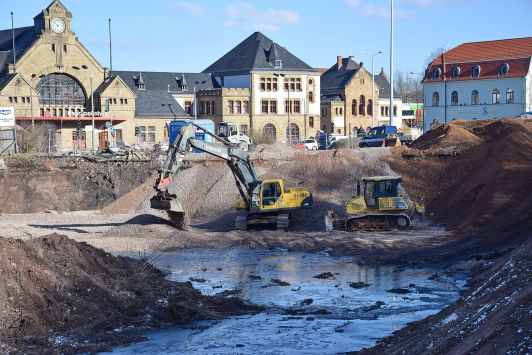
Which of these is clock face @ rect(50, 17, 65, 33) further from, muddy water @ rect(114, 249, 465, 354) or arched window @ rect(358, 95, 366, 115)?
muddy water @ rect(114, 249, 465, 354)

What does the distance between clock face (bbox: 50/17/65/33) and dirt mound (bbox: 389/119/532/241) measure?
40866 mm

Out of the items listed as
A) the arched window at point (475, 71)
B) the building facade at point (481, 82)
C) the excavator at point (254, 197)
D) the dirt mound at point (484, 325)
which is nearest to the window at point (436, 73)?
the building facade at point (481, 82)

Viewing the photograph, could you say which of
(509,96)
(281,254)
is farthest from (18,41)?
(281,254)

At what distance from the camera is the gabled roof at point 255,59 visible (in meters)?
88.3

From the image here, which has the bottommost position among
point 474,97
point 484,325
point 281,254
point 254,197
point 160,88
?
point 281,254

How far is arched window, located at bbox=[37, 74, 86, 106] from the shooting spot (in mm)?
75312

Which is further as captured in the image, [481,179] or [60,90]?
[60,90]

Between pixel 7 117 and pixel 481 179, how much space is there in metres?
34.1

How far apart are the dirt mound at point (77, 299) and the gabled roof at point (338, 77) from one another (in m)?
76.7

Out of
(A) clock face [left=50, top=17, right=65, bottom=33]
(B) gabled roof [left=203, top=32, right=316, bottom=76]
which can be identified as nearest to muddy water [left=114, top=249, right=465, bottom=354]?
(A) clock face [left=50, top=17, right=65, bottom=33]

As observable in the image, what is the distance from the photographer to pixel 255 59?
289ft

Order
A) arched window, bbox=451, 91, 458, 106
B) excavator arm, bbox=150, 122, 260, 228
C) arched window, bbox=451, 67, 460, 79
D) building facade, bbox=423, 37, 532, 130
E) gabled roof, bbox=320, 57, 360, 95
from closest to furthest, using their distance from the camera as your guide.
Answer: excavator arm, bbox=150, 122, 260, 228
building facade, bbox=423, 37, 532, 130
arched window, bbox=451, 67, 460, 79
arched window, bbox=451, 91, 458, 106
gabled roof, bbox=320, 57, 360, 95

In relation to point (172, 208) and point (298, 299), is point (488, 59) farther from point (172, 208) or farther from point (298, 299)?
point (298, 299)

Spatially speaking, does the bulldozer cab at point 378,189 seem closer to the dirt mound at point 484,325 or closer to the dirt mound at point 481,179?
the dirt mound at point 481,179
